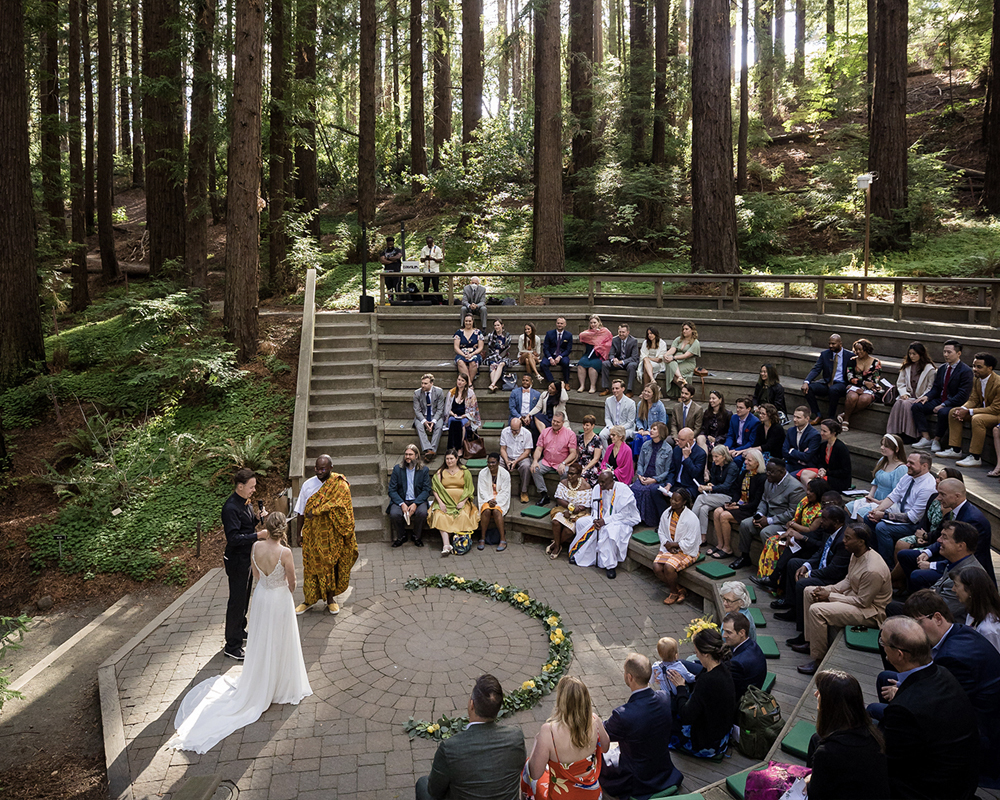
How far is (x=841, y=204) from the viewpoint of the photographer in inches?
784

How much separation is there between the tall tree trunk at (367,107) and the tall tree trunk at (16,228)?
8.43 m

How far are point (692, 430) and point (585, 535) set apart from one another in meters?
2.18

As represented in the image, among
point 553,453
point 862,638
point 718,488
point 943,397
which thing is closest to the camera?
point 862,638

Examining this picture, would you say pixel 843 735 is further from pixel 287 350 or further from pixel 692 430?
pixel 287 350

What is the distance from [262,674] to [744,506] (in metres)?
6.02

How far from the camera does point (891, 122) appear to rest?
17719mm

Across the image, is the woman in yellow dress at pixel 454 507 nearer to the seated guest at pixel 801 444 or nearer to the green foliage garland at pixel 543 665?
the green foliage garland at pixel 543 665

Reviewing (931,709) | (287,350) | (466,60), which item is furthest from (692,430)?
(466,60)

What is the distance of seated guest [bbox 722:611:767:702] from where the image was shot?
5906 millimetres

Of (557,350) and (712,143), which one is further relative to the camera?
(712,143)

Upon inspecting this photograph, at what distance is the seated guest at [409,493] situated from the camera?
1063 centimetres

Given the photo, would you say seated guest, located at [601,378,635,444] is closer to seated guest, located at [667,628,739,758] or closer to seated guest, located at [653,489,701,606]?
seated guest, located at [653,489,701,606]

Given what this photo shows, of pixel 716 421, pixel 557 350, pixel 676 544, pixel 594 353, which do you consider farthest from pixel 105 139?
pixel 676 544

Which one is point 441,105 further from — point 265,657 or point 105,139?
point 265,657
